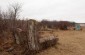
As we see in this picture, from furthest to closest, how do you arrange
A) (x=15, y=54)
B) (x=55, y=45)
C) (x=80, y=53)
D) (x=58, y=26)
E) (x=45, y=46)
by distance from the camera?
(x=58, y=26), (x=55, y=45), (x=45, y=46), (x=80, y=53), (x=15, y=54)

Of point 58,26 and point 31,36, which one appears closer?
point 31,36

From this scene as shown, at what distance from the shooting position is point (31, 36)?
27.7 feet

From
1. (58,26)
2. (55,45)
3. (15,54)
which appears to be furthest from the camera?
(58,26)

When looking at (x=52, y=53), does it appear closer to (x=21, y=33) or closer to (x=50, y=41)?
(x=50, y=41)

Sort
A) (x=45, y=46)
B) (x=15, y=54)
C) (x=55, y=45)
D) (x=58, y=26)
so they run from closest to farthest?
(x=15, y=54) < (x=45, y=46) < (x=55, y=45) < (x=58, y=26)

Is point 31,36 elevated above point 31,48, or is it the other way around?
point 31,36

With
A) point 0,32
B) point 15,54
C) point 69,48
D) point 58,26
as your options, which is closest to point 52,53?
point 69,48

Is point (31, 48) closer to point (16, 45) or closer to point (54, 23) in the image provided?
point (16, 45)

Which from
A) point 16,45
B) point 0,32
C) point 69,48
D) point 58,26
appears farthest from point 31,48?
point 58,26

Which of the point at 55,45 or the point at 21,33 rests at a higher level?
the point at 21,33

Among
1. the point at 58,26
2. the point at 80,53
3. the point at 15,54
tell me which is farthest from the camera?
the point at 58,26

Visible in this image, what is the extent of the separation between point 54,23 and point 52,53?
19.8 meters

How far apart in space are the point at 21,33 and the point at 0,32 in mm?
2305

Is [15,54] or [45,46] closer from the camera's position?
[15,54]
